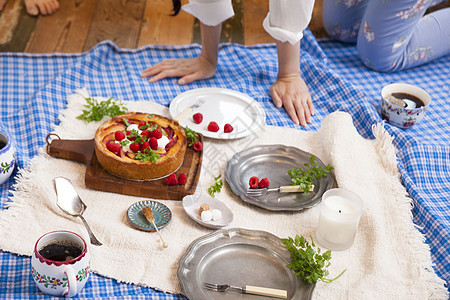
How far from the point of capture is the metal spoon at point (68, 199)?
1.37 metres

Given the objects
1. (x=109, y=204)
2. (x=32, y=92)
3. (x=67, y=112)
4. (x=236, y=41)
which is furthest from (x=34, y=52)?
(x=109, y=204)

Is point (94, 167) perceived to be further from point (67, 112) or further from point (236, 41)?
point (236, 41)

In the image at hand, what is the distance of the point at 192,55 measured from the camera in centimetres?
223

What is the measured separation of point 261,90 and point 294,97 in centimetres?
15

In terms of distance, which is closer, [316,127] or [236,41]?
[316,127]

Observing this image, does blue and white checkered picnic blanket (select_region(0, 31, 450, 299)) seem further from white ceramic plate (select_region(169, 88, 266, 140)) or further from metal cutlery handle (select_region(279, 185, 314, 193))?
metal cutlery handle (select_region(279, 185, 314, 193))

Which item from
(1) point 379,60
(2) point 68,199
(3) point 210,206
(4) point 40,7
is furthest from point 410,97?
(4) point 40,7

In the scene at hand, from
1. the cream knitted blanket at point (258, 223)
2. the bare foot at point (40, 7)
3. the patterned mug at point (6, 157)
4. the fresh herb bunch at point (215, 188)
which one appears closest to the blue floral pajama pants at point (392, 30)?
the cream knitted blanket at point (258, 223)

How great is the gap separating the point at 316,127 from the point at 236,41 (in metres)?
0.77

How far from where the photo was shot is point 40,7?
8.32ft

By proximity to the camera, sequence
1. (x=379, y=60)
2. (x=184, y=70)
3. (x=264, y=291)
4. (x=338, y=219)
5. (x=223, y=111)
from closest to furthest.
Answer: (x=264, y=291), (x=338, y=219), (x=223, y=111), (x=184, y=70), (x=379, y=60)

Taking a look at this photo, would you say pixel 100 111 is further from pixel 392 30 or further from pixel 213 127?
pixel 392 30

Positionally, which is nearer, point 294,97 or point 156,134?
point 156,134

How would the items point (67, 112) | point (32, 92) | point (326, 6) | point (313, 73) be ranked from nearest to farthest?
point (67, 112) < point (32, 92) < point (313, 73) < point (326, 6)
